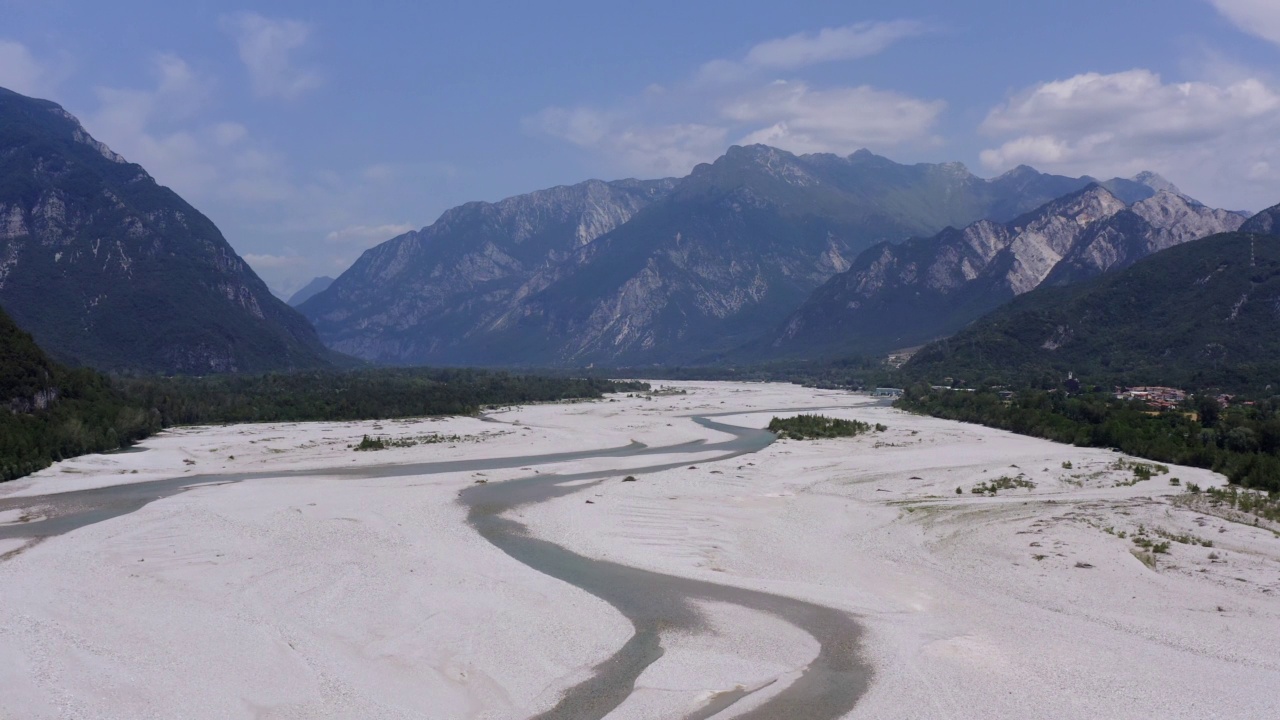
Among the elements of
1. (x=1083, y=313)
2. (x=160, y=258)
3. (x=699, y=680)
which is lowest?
(x=699, y=680)

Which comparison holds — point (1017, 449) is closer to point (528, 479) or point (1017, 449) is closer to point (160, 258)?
point (528, 479)

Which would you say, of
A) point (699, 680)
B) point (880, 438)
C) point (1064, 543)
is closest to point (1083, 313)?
point (880, 438)

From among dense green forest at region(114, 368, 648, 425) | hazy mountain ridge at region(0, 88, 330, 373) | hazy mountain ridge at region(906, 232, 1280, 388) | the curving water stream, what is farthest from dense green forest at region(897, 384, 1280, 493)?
hazy mountain ridge at region(0, 88, 330, 373)

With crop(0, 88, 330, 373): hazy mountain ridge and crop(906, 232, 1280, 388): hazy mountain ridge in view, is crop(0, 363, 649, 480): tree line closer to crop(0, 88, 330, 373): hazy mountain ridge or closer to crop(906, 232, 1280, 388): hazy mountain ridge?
crop(0, 88, 330, 373): hazy mountain ridge

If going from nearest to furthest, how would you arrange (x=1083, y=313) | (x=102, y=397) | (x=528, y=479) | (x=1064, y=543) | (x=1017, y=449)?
(x=1064, y=543)
(x=528, y=479)
(x=1017, y=449)
(x=102, y=397)
(x=1083, y=313)

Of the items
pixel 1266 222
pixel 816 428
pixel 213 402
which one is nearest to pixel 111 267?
pixel 213 402

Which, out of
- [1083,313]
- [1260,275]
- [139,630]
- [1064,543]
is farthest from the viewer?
[1083,313]
